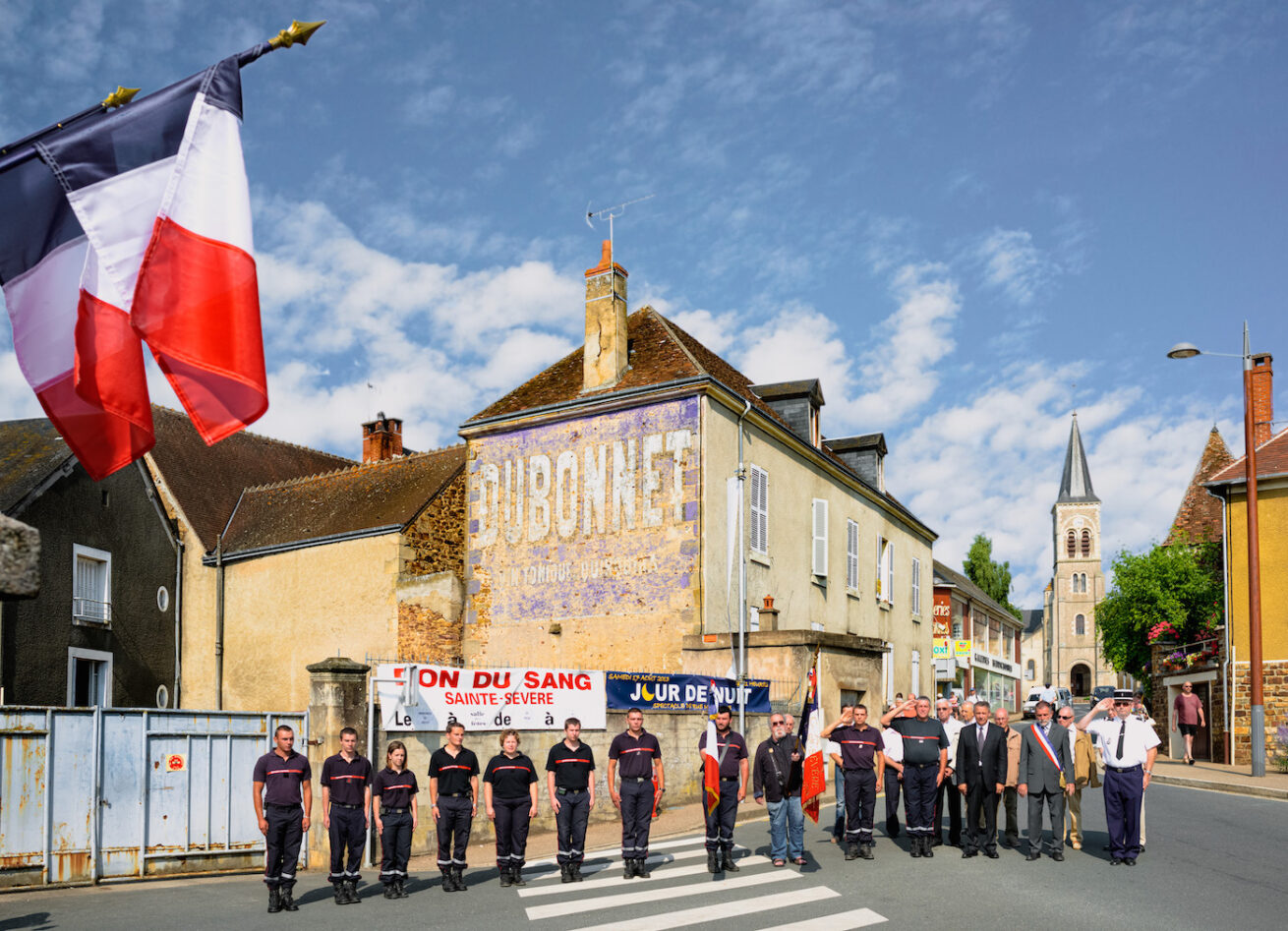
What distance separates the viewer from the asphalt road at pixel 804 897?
29.9 feet

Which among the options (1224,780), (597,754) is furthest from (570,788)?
(1224,780)

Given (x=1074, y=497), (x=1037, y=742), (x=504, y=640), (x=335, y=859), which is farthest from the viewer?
(x=1074, y=497)

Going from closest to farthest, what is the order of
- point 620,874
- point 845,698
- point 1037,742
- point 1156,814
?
point 620,874 → point 1037,742 → point 1156,814 → point 845,698

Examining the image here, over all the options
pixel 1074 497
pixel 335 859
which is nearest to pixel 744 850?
pixel 335 859

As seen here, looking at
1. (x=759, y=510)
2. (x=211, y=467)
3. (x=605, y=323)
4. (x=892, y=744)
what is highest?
(x=605, y=323)

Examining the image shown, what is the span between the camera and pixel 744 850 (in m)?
13.0

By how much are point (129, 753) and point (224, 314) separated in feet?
25.9

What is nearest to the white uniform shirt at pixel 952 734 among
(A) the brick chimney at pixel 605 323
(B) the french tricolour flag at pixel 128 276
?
(B) the french tricolour flag at pixel 128 276

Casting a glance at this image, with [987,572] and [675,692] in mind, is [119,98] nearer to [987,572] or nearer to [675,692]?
[675,692]

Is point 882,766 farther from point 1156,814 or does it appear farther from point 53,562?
point 53,562

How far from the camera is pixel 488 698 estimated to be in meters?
14.9

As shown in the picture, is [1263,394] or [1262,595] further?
[1263,394]

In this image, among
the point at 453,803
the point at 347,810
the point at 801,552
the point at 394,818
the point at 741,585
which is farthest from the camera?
the point at 801,552

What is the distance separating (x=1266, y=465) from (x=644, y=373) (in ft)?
44.9
